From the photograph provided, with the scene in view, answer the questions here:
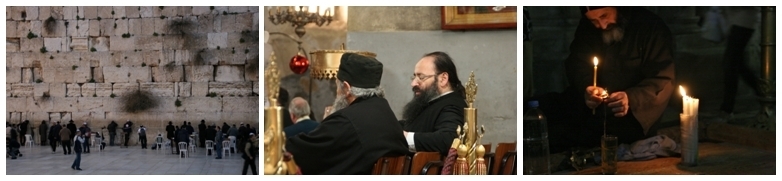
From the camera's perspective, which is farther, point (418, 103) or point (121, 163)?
point (121, 163)

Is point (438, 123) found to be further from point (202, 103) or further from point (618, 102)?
point (202, 103)

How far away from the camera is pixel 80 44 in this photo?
941cm

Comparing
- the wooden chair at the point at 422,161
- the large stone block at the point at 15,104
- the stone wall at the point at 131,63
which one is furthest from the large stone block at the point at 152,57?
the wooden chair at the point at 422,161

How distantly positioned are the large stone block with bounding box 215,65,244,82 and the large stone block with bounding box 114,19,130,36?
81 centimetres

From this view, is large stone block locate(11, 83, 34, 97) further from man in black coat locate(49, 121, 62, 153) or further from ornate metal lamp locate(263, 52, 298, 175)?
ornate metal lamp locate(263, 52, 298, 175)

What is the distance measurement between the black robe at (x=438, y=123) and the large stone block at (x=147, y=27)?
2146 millimetres

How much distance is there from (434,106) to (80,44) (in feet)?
9.71

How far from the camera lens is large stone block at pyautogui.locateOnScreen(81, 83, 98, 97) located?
9344 mm

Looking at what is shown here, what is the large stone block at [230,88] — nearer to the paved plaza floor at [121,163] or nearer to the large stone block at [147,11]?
the paved plaza floor at [121,163]

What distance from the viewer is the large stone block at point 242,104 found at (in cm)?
909

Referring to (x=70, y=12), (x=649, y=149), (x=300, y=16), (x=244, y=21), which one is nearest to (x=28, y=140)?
(x=70, y=12)

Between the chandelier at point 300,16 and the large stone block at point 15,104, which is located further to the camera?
the large stone block at point 15,104

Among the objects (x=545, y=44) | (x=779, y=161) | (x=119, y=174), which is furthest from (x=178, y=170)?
(x=779, y=161)
